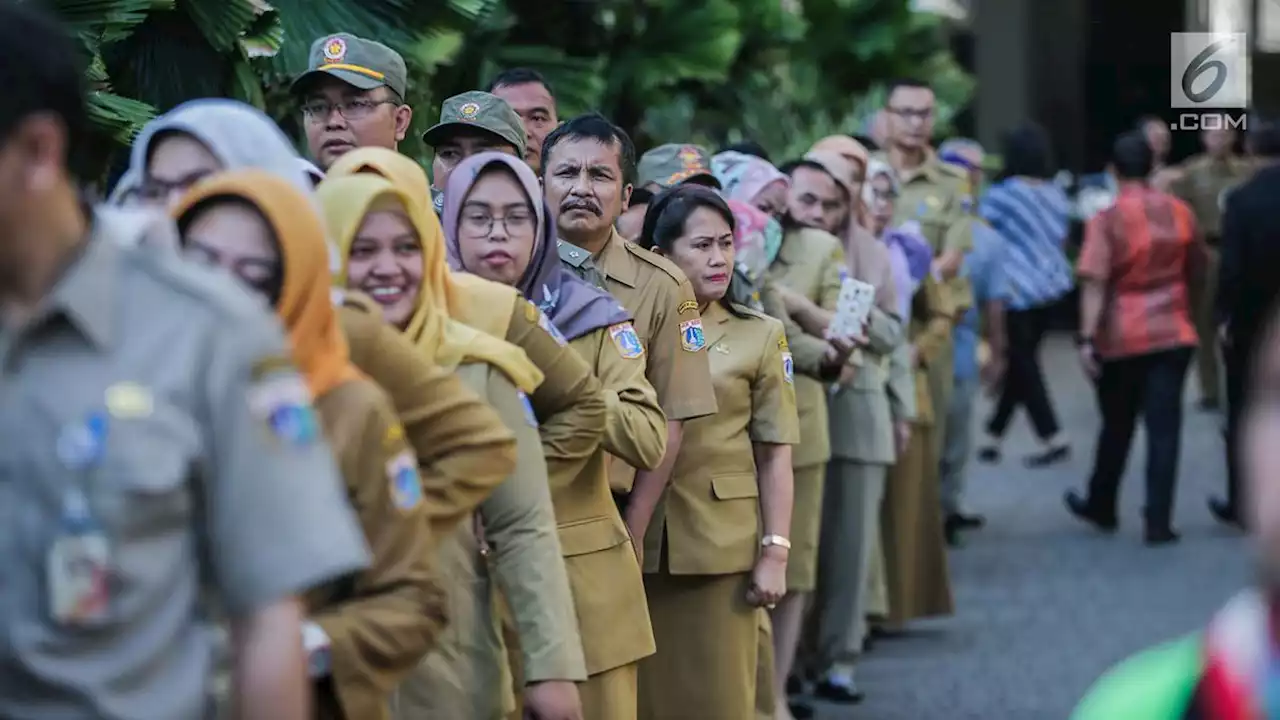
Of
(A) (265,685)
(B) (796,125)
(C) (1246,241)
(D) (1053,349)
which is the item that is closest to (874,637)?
(C) (1246,241)

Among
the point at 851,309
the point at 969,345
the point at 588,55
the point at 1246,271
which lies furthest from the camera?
the point at 588,55

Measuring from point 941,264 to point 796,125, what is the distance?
200 inches

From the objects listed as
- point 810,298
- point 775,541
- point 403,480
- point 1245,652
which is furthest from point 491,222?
point 810,298

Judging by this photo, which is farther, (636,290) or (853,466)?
(853,466)

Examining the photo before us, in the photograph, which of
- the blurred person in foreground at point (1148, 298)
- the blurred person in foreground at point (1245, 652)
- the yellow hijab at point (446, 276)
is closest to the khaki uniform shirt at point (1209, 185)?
the blurred person in foreground at point (1148, 298)

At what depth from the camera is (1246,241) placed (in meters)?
8.96

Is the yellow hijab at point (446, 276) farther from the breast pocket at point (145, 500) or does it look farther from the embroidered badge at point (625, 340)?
the breast pocket at point (145, 500)

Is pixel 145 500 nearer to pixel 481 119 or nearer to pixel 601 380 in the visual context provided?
pixel 601 380

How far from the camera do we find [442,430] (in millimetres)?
3795

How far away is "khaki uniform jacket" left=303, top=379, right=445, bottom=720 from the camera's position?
324 cm

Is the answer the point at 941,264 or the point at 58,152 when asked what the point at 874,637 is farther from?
the point at 58,152

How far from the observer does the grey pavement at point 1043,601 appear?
876cm

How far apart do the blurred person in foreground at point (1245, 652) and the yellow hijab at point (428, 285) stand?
1.94 meters

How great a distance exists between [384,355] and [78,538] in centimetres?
109
